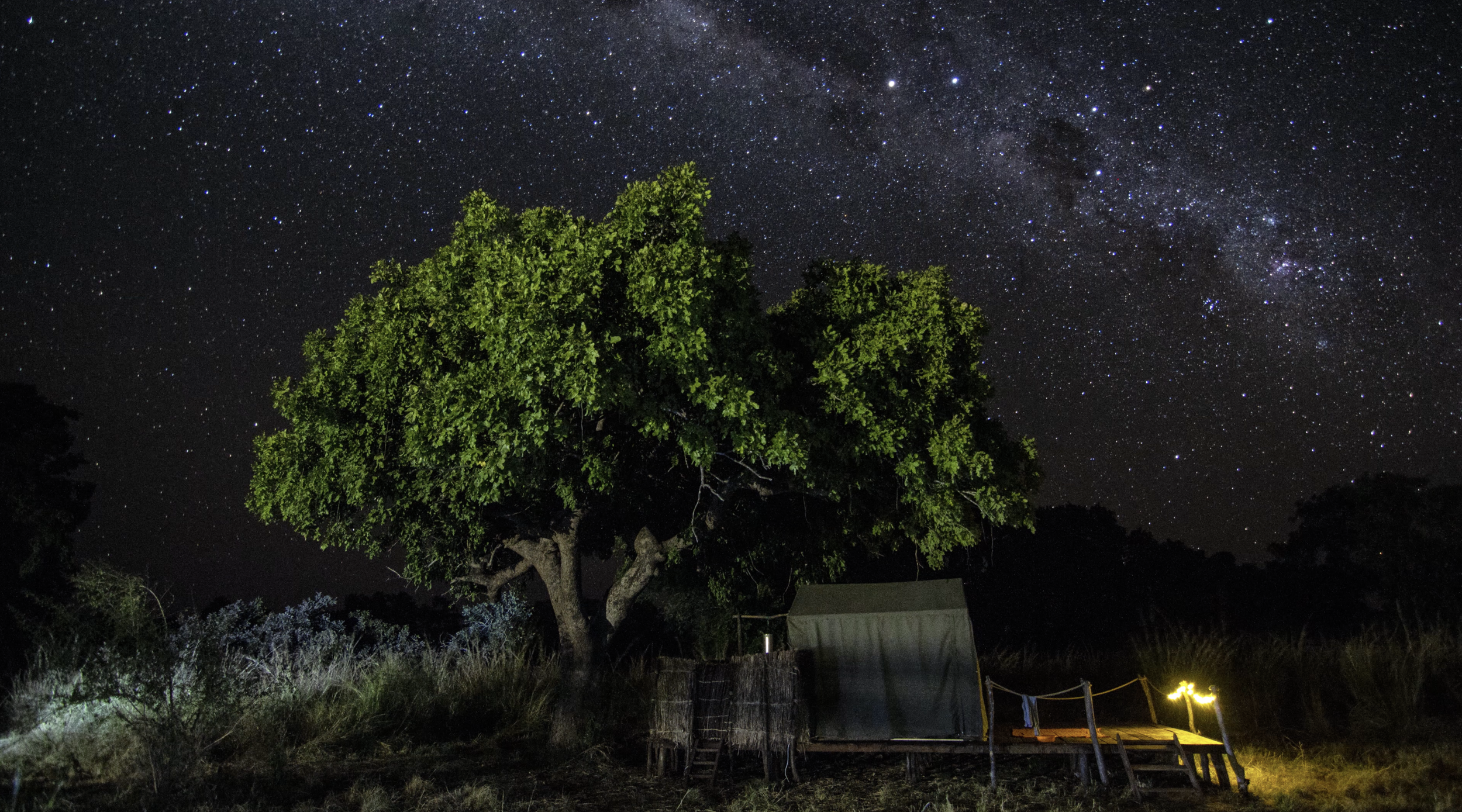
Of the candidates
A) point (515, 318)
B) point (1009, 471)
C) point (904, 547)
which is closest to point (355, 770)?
point (515, 318)

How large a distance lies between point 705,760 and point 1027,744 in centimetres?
420

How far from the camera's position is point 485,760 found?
38.9ft

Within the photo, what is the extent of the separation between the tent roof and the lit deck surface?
66.5 inches

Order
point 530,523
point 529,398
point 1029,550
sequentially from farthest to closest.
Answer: point 1029,550
point 530,523
point 529,398

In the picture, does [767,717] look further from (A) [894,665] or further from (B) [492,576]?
(B) [492,576]

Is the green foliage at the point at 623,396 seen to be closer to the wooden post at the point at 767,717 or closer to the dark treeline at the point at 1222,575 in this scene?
the wooden post at the point at 767,717

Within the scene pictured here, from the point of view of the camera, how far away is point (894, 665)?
11617 mm

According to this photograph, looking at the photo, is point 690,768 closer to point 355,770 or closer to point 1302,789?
point 355,770

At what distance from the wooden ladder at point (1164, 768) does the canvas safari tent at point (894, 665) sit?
174cm

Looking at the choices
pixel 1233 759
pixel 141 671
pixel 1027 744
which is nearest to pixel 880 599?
pixel 1027 744

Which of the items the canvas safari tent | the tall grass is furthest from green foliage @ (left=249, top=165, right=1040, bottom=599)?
the tall grass

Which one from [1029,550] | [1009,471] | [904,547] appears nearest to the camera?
[1009,471]

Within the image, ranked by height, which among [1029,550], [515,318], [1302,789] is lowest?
[1302,789]

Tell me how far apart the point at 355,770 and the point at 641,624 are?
23.1 m
